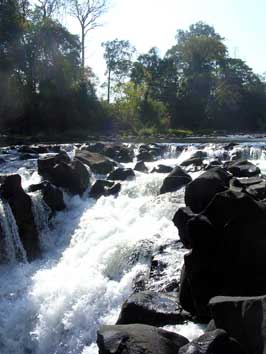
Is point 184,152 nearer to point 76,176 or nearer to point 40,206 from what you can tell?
point 76,176

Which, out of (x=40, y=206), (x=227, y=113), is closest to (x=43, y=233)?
(x=40, y=206)

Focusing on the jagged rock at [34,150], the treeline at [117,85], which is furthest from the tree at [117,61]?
the jagged rock at [34,150]

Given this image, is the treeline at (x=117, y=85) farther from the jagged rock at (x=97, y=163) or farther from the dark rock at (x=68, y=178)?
the dark rock at (x=68, y=178)

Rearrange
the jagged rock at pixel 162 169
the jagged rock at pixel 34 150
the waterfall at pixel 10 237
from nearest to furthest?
1. the waterfall at pixel 10 237
2. the jagged rock at pixel 162 169
3. the jagged rock at pixel 34 150

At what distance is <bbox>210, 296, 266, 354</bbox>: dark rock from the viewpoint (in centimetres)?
497

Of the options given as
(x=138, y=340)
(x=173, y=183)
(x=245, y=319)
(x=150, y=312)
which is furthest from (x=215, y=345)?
(x=173, y=183)

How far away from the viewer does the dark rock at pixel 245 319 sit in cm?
497

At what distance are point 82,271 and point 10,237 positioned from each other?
2.34 metres

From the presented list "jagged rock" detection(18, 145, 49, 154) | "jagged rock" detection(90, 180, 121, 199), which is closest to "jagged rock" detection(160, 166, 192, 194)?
"jagged rock" detection(90, 180, 121, 199)

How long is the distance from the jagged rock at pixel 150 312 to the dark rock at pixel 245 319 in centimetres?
126

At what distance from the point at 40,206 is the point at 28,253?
64.0 inches

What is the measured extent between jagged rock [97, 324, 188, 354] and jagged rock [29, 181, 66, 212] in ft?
24.2

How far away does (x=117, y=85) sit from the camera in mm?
55500

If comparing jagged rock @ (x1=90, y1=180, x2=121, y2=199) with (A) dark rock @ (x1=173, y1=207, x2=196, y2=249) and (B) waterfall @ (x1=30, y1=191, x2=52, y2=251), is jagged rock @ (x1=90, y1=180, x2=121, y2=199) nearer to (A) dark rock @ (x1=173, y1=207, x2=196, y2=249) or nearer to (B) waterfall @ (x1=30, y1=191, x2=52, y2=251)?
(B) waterfall @ (x1=30, y1=191, x2=52, y2=251)
